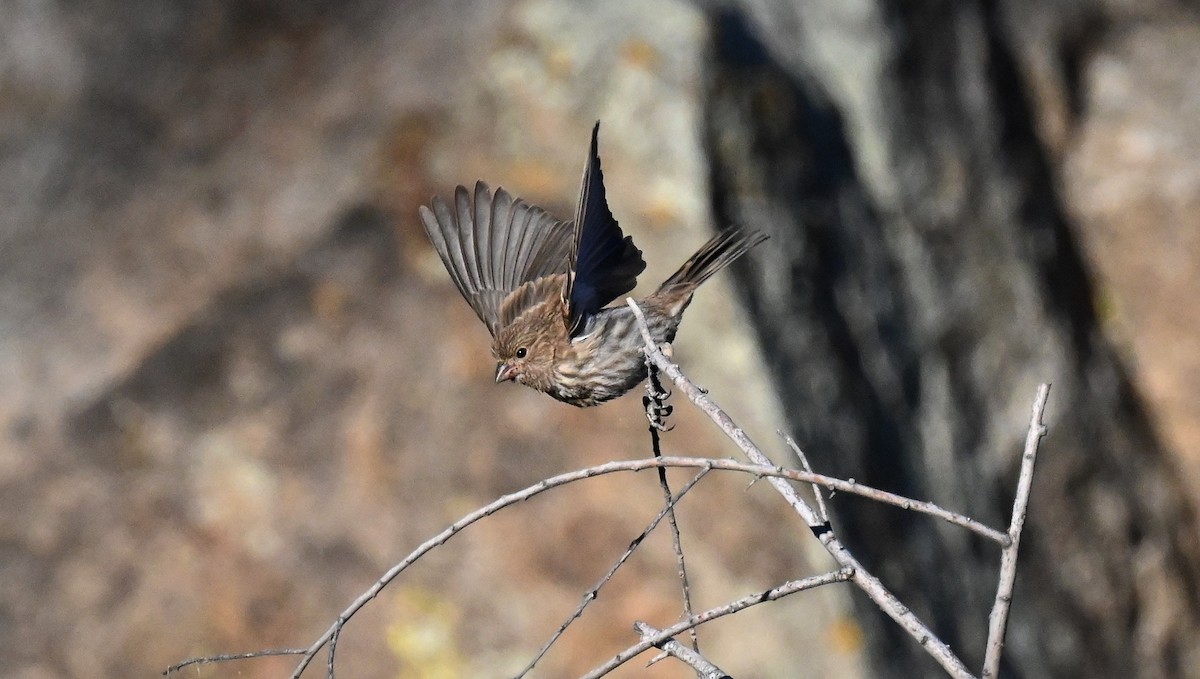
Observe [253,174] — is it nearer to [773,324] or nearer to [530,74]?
[530,74]

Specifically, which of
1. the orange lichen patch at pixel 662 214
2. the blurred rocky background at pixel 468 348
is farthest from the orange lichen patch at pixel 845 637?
the orange lichen patch at pixel 662 214

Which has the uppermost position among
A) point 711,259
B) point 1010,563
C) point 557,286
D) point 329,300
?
point 329,300

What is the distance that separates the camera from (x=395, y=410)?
4113 mm

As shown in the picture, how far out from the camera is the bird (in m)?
3.19

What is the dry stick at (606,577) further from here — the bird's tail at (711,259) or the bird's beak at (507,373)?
the bird's tail at (711,259)

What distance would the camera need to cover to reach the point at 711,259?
3439 mm

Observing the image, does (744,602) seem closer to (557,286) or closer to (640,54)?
(557,286)

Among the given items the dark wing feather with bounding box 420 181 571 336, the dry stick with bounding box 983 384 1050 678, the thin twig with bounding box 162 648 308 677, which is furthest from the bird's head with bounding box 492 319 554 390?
the dry stick with bounding box 983 384 1050 678

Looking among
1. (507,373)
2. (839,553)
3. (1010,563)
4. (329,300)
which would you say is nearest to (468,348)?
(329,300)

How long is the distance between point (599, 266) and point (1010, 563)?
5.27ft

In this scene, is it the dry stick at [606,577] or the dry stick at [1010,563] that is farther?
the dry stick at [606,577]

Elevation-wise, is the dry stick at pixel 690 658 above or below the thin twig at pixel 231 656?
below

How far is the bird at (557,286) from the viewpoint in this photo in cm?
319

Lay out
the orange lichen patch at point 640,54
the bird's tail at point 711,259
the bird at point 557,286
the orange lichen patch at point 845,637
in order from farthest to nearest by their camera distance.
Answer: the orange lichen patch at point 640,54, the orange lichen patch at point 845,637, the bird's tail at point 711,259, the bird at point 557,286
